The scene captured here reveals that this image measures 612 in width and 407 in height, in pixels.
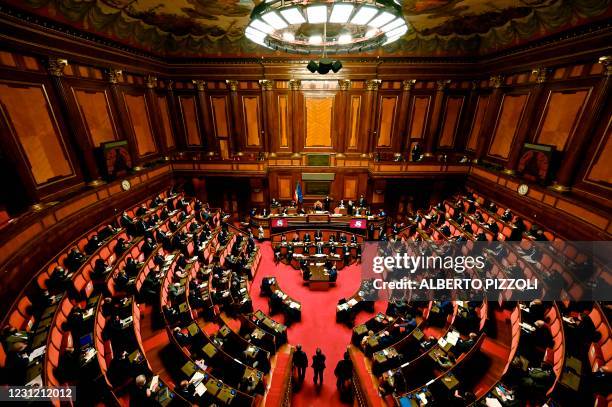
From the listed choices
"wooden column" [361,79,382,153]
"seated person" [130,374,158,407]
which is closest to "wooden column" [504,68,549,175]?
"wooden column" [361,79,382,153]

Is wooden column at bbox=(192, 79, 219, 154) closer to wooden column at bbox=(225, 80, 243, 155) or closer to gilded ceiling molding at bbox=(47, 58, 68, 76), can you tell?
wooden column at bbox=(225, 80, 243, 155)

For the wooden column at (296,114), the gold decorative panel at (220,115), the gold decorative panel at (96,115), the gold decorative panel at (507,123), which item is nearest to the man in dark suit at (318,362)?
the gold decorative panel at (96,115)

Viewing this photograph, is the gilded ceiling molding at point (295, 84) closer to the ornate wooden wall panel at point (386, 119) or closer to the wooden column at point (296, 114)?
the wooden column at point (296, 114)

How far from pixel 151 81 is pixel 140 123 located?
2.24 metres

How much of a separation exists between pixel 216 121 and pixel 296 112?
15.7ft

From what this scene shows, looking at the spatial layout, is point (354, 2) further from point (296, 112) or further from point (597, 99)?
point (296, 112)

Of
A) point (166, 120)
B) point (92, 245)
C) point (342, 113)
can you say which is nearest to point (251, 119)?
point (166, 120)

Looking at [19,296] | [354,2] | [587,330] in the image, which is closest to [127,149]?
[19,296]

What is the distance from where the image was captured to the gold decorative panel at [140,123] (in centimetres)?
1223

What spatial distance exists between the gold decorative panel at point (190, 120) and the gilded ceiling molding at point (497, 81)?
15.8 m

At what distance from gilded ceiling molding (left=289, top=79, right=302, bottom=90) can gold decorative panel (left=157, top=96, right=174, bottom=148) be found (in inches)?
279

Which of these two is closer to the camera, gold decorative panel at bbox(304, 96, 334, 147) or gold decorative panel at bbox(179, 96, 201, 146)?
gold decorative panel at bbox(179, 96, 201, 146)

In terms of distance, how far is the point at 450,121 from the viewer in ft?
50.6

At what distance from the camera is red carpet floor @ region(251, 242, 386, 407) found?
24.0 feet
